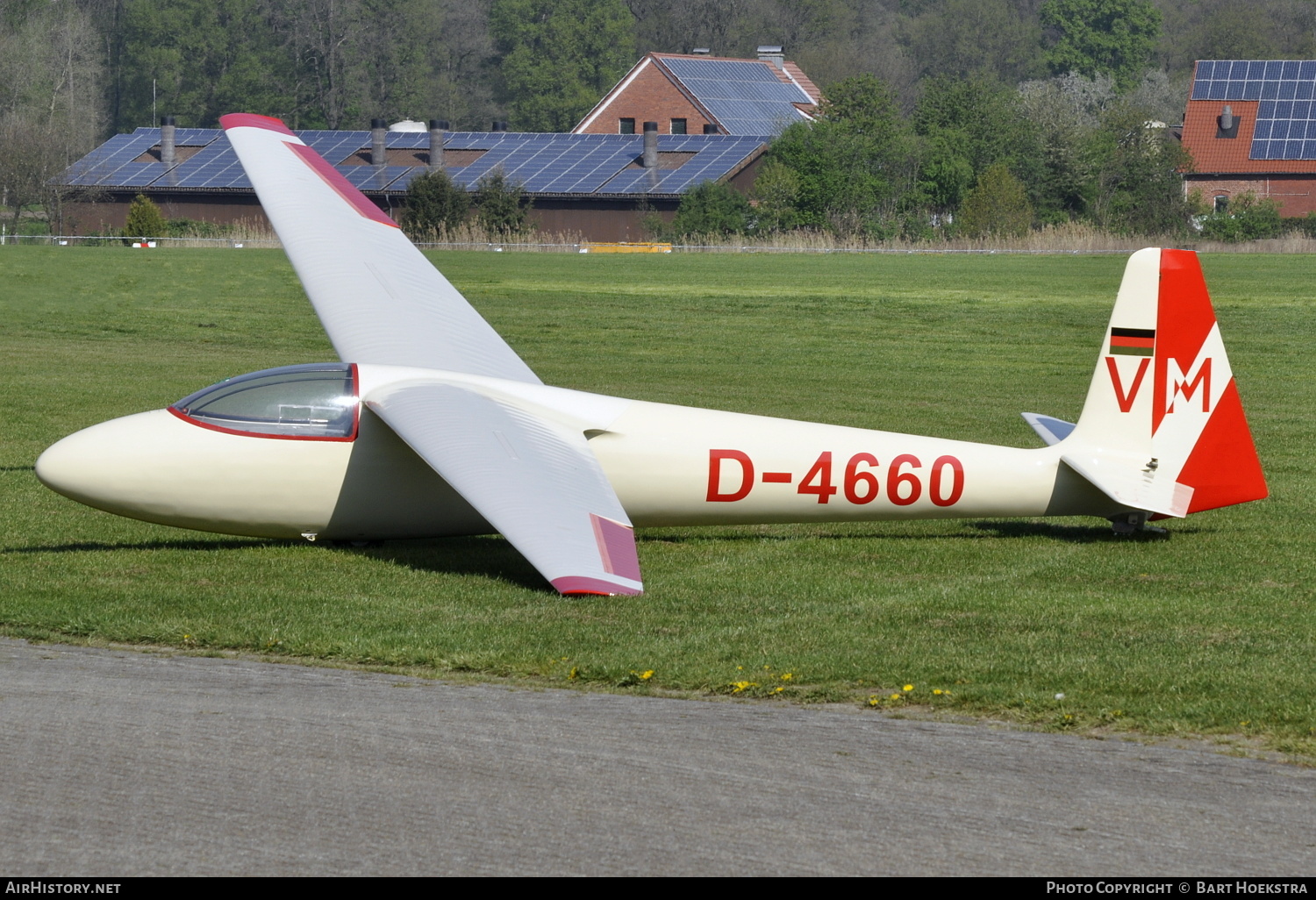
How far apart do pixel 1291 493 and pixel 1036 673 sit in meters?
8.15

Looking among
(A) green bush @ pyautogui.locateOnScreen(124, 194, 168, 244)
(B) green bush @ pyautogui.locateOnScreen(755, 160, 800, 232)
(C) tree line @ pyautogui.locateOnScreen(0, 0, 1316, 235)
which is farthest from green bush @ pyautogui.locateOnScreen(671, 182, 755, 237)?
(C) tree line @ pyautogui.locateOnScreen(0, 0, 1316, 235)

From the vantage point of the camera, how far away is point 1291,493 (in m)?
15.7

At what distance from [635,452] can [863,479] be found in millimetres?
1937

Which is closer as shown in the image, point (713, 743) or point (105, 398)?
point (713, 743)

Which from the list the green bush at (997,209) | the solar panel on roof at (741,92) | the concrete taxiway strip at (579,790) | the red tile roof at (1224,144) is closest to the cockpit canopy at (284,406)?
the concrete taxiway strip at (579,790)

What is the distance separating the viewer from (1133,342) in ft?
42.3

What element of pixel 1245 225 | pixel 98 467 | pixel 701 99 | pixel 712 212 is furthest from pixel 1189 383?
pixel 701 99

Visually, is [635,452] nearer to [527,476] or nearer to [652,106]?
[527,476]

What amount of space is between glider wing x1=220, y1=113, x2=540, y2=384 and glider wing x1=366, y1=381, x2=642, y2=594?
1045 mm

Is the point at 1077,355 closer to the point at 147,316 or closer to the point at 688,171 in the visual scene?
the point at 147,316

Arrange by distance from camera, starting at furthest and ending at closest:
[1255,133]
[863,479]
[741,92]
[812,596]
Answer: [741,92], [1255,133], [863,479], [812,596]

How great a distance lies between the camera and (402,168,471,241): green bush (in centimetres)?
→ 6819

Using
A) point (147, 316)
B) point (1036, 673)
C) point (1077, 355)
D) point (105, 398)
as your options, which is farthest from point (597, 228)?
point (1036, 673)

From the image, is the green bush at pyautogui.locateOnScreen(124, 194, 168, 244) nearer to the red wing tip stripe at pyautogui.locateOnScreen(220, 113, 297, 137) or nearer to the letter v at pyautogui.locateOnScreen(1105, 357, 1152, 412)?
the red wing tip stripe at pyautogui.locateOnScreen(220, 113, 297, 137)
